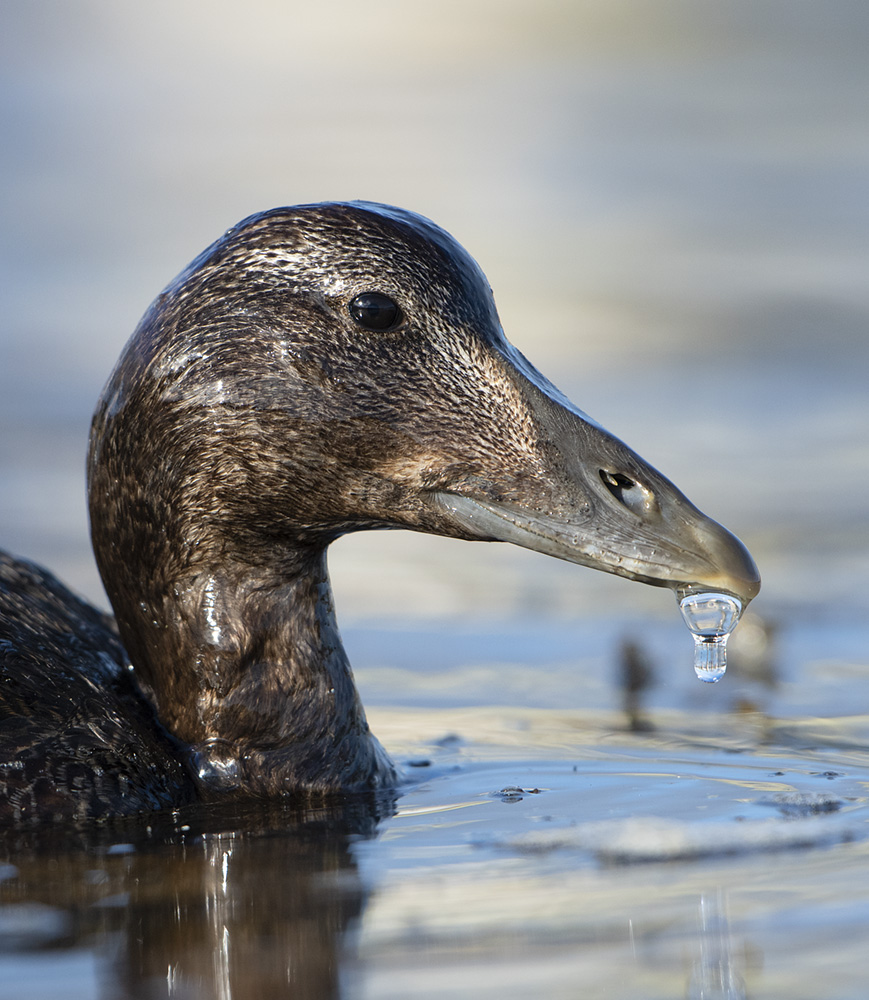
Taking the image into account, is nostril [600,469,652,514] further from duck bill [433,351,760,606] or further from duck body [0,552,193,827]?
duck body [0,552,193,827]

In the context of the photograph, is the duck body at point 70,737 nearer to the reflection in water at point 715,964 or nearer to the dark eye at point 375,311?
the dark eye at point 375,311

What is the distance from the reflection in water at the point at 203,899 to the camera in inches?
106

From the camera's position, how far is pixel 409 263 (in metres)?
4.23

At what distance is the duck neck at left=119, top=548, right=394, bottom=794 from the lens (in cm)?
441

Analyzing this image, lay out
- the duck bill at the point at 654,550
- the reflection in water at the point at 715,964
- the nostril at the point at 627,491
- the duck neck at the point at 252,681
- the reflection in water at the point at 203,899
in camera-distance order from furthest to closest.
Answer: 1. the duck neck at the point at 252,681
2. the nostril at the point at 627,491
3. the duck bill at the point at 654,550
4. the reflection in water at the point at 203,899
5. the reflection in water at the point at 715,964

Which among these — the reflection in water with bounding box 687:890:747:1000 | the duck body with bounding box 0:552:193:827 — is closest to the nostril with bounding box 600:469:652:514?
the reflection in water with bounding box 687:890:747:1000

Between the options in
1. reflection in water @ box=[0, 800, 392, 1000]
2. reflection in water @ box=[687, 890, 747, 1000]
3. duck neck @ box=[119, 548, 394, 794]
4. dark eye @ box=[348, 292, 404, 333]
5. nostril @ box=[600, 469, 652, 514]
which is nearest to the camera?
reflection in water @ box=[687, 890, 747, 1000]

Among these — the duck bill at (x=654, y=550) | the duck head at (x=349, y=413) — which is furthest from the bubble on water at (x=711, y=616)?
the duck head at (x=349, y=413)

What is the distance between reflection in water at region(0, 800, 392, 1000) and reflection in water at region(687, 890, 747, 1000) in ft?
1.94

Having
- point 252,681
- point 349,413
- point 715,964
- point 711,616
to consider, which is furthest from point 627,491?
point 715,964

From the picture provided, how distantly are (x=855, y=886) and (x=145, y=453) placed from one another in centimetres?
220

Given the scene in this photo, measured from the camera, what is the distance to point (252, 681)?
4445mm

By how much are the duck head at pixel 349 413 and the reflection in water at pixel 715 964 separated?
1257 mm

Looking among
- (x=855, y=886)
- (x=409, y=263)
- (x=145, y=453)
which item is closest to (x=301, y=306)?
(x=409, y=263)
